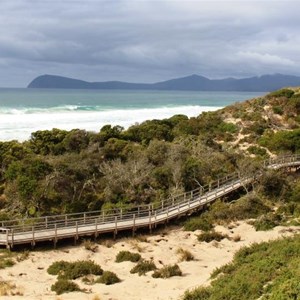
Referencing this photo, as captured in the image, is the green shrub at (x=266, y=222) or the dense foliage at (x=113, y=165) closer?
the green shrub at (x=266, y=222)

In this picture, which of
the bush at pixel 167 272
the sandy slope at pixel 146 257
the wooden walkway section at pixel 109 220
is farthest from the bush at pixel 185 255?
the wooden walkway section at pixel 109 220

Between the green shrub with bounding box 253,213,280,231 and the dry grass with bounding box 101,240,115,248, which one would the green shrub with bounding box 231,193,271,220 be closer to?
the green shrub with bounding box 253,213,280,231

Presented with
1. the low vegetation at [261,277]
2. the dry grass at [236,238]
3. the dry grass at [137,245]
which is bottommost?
the dry grass at [236,238]

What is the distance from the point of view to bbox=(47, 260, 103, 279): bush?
57.9 ft

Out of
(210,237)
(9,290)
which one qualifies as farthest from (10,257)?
(210,237)

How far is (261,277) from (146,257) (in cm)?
821

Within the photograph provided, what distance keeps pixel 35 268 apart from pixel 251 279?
31.8ft

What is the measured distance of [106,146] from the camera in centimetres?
3538

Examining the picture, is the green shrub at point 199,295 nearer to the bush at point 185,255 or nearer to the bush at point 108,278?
the bush at point 108,278

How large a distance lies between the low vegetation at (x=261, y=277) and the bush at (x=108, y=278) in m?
3.79

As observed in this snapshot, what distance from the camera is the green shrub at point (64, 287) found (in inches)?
633

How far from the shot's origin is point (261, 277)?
13.0 metres

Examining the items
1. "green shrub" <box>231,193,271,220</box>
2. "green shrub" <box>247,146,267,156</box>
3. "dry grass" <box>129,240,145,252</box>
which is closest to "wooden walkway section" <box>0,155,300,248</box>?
"dry grass" <box>129,240,145,252</box>

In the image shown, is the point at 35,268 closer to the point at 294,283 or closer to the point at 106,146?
the point at 294,283
